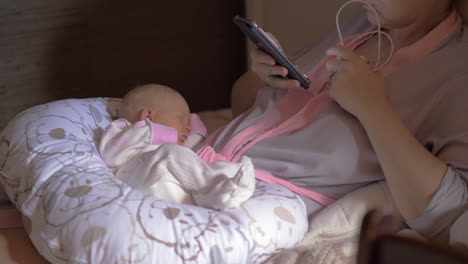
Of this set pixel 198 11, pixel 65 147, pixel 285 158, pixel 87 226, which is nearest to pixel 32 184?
pixel 65 147

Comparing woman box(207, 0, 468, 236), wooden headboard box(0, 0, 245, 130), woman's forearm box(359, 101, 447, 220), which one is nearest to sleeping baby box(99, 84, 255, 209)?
woman box(207, 0, 468, 236)

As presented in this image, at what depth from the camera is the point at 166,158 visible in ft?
3.29

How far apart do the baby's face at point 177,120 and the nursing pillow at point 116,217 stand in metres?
0.17

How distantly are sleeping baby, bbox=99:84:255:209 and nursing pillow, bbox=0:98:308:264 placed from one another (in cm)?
3

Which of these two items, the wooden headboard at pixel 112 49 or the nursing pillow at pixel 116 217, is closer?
the nursing pillow at pixel 116 217

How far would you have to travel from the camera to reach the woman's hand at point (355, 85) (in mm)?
978

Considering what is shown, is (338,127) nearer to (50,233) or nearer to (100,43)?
(50,233)

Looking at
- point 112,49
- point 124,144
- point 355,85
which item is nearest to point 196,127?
point 124,144

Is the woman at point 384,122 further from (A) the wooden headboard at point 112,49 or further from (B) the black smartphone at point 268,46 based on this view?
(A) the wooden headboard at point 112,49

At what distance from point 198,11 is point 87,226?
3.55 feet

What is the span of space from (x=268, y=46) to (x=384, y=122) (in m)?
0.27

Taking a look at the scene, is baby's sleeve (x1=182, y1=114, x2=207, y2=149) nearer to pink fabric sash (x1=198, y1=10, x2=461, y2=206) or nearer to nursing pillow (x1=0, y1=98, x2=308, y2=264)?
pink fabric sash (x1=198, y1=10, x2=461, y2=206)

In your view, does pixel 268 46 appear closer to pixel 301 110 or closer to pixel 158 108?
pixel 301 110

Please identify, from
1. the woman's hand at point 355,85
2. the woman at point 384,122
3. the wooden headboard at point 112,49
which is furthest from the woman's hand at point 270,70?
the wooden headboard at point 112,49
